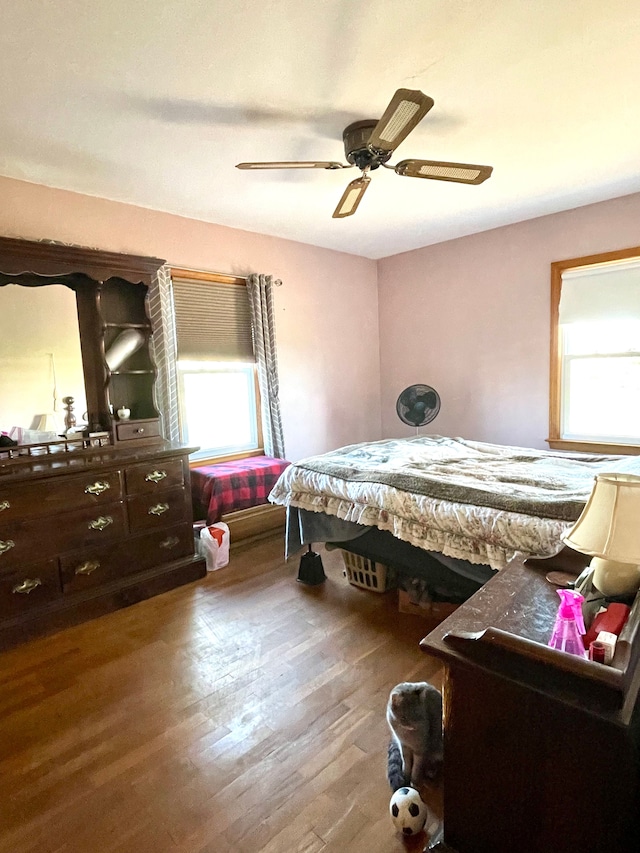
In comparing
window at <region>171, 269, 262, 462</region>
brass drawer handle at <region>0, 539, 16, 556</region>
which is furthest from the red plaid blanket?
brass drawer handle at <region>0, 539, 16, 556</region>

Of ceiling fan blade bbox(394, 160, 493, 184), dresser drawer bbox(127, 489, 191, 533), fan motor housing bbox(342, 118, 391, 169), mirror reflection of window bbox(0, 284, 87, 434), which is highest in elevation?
fan motor housing bbox(342, 118, 391, 169)

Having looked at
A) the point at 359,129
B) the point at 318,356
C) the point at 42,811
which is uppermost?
the point at 359,129

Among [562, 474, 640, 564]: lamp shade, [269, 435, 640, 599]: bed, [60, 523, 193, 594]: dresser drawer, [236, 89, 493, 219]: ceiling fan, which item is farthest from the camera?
[60, 523, 193, 594]: dresser drawer

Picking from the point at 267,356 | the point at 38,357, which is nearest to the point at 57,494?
the point at 38,357

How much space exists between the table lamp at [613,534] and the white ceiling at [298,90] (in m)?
1.54

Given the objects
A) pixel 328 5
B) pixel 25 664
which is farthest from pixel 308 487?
pixel 328 5

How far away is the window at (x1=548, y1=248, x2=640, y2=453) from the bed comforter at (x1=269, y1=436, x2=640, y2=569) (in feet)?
3.14

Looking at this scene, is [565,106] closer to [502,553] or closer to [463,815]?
[502,553]

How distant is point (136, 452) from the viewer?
2771 millimetres

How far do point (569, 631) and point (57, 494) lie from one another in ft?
7.78

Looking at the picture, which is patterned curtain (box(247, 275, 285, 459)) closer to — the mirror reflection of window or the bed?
the bed

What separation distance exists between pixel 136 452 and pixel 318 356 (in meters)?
2.06

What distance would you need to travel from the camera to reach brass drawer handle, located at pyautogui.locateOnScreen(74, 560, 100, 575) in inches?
98.2

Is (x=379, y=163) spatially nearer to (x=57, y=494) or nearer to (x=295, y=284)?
(x=295, y=284)
